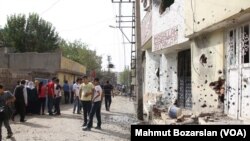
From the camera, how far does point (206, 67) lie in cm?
1143

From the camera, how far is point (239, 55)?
9.53 metres

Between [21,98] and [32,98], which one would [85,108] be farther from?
[32,98]

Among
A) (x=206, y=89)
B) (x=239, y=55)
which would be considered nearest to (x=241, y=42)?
(x=239, y=55)

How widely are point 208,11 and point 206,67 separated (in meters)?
1.58

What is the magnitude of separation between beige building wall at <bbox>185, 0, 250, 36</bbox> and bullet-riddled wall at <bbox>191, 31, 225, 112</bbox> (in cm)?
40

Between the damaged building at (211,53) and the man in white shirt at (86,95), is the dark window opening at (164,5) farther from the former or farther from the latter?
the man in white shirt at (86,95)

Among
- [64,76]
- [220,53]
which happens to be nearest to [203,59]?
[220,53]

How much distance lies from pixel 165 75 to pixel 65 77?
66.9 feet

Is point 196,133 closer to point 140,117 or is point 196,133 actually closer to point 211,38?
point 211,38

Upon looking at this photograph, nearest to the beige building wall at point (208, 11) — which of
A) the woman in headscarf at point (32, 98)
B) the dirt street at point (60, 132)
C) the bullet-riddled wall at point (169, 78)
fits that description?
the dirt street at point (60, 132)

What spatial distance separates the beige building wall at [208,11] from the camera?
885 centimetres

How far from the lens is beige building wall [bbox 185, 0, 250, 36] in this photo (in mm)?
8847

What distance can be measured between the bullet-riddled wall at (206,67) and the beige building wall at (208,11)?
0.40 meters

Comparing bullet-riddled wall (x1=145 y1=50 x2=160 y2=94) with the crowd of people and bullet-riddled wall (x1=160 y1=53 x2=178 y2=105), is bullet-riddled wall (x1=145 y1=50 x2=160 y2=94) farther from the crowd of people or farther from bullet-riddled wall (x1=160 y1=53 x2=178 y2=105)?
bullet-riddled wall (x1=160 y1=53 x2=178 y2=105)
